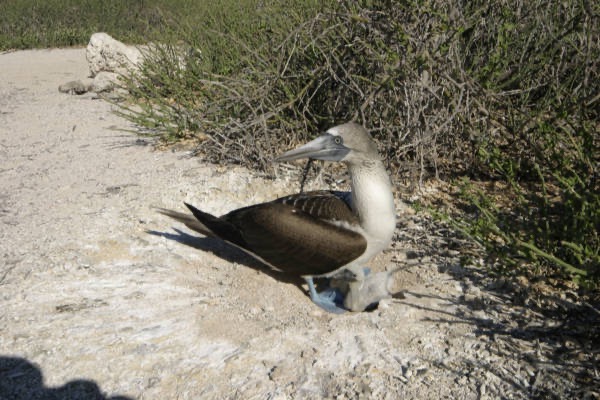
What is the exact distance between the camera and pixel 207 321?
2.80 m

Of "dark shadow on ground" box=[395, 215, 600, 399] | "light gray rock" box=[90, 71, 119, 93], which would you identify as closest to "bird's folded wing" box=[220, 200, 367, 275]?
"dark shadow on ground" box=[395, 215, 600, 399]

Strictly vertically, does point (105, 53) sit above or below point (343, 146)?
above

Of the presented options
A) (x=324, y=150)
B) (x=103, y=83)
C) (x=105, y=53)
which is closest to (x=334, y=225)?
(x=324, y=150)

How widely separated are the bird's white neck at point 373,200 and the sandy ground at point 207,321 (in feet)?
0.89

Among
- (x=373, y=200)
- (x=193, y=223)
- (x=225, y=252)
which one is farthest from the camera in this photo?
(x=225, y=252)

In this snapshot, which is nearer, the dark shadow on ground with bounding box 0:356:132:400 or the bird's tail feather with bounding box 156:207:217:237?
the dark shadow on ground with bounding box 0:356:132:400

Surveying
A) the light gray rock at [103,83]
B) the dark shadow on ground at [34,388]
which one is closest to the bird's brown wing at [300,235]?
the dark shadow on ground at [34,388]

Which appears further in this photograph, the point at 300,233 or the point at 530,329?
the point at 300,233

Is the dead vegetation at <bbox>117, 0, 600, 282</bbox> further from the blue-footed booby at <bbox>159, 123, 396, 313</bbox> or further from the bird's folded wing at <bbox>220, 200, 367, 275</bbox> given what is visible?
the bird's folded wing at <bbox>220, 200, 367, 275</bbox>

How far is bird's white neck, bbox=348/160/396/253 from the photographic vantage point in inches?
117

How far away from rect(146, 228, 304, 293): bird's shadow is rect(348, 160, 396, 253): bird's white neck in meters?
0.69

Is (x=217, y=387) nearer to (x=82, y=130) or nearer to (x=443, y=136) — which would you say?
(x=443, y=136)

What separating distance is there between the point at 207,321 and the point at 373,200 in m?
1.12

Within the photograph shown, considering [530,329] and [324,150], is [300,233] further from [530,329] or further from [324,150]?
[530,329]
